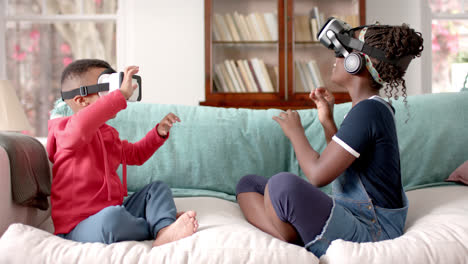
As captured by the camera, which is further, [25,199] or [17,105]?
[17,105]

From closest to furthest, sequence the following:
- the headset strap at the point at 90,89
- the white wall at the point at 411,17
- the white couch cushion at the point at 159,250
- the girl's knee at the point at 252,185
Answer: the white couch cushion at the point at 159,250 → the headset strap at the point at 90,89 → the girl's knee at the point at 252,185 → the white wall at the point at 411,17

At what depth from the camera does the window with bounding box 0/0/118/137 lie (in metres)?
3.29

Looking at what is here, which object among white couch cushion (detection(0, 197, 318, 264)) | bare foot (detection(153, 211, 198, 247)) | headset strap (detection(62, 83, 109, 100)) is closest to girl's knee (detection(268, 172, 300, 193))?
white couch cushion (detection(0, 197, 318, 264))

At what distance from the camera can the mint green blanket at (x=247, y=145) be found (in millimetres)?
1684

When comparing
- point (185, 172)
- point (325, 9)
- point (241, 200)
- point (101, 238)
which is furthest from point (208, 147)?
point (325, 9)

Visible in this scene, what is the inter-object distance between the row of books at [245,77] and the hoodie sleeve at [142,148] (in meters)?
1.36

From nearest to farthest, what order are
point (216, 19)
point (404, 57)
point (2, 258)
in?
1. point (2, 258)
2. point (404, 57)
3. point (216, 19)

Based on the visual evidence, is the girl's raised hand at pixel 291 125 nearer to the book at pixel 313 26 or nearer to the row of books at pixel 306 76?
the row of books at pixel 306 76

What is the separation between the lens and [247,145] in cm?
174

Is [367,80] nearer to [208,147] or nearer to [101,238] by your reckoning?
[208,147]

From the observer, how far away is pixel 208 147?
1.72 m

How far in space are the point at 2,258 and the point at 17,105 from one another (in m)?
1.62

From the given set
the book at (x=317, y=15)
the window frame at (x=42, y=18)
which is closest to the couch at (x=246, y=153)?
the book at (x=317, y=15)

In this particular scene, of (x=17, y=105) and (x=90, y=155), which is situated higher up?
(x=17, y=105)
